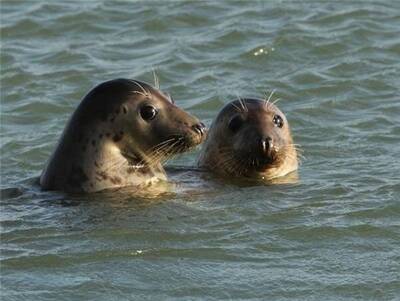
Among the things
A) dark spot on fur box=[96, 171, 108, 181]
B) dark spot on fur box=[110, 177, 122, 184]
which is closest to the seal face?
dark spot on fur box=[110, 177, 122, 184]

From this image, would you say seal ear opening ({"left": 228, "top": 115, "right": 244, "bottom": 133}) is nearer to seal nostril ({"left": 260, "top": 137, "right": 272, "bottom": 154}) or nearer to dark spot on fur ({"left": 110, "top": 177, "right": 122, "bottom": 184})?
seal nostril ({"left": 260, "top": 137, "right": 272, "bottom": 154})

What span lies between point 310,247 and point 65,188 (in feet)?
6.32

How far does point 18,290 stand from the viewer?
6.94m

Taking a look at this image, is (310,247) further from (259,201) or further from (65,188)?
(65,188)

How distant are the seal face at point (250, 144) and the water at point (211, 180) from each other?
9.9 inches

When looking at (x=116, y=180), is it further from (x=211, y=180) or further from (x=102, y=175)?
(x=211, y=180)

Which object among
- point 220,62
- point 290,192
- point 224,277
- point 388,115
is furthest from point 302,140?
point 224,277

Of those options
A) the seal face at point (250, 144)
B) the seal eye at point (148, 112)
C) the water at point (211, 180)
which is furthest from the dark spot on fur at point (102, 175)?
the seal face at point (250, 144)

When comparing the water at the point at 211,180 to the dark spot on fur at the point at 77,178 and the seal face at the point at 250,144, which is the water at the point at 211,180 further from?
the seal face at the point at 250,144

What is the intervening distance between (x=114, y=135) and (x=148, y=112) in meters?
0.27

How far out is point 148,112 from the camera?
28.2 feet

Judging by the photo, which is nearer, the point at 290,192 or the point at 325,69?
the point at 290,192

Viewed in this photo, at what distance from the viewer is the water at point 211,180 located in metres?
7.06

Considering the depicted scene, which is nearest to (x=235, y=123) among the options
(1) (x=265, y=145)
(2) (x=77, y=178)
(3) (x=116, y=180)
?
(1) (x=265, y=145)
